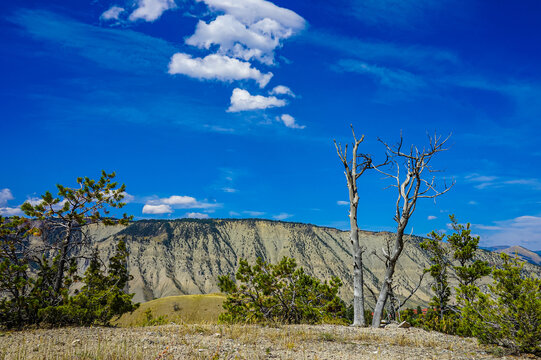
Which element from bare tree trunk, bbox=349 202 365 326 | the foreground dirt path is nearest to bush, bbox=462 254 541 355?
the foreground dirt path

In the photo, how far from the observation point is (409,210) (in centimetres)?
1421

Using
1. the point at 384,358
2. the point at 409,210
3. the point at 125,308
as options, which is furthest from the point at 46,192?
the point at 409,210

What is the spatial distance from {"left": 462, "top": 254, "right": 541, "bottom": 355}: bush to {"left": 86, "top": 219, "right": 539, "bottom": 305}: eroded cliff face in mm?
140908

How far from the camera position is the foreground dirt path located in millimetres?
7020

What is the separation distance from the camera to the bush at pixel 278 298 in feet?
47.1

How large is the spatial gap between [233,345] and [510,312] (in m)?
6.65

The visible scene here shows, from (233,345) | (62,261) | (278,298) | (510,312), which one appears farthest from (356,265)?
(62,261)

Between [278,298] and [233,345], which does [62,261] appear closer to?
[278,298]

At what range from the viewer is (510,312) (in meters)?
8.68

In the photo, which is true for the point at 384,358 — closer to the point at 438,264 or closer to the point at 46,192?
the point at 46,192

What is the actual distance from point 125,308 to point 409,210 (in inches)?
488

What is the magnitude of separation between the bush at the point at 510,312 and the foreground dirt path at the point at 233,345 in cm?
44

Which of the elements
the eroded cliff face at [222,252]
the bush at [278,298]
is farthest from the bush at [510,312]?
the eroded cliff face at [222,252]

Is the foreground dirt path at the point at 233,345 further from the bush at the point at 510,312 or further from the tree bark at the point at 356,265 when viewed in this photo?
the tree bark at the point at 356,265
